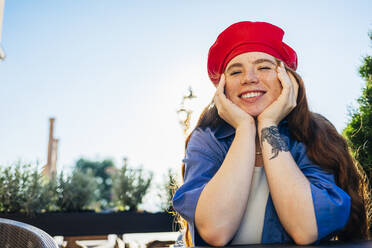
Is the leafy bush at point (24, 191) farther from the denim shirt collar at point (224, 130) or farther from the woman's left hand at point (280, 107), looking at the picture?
the woman's left hand at point (280, 107)

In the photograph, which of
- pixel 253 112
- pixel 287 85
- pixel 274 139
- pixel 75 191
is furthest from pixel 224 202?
pixel 75 191

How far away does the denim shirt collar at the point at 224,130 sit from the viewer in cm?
149

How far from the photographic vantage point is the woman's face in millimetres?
1421

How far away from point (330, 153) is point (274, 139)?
0.80ft

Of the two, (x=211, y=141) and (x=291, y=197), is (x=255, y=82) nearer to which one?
(x=211, y=141)

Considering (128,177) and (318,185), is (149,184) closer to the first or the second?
(128,177)

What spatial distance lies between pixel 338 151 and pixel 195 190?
0.67 metres

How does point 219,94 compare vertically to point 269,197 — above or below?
above

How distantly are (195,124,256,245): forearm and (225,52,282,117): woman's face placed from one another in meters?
0.37

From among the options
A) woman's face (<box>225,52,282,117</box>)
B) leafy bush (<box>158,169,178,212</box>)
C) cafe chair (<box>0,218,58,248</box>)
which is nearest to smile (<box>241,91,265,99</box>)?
woman's face (<box>225,52,282,117</box>)

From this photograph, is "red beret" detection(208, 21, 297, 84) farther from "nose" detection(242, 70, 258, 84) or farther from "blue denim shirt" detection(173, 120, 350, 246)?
"blue denim shirt" detection(173, 120, 350, 246)

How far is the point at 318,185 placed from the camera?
114cm

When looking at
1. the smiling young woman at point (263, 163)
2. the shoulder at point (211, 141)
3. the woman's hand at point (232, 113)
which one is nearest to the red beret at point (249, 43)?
the smiling young woman at point (263, 163)

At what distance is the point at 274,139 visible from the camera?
1270 mm
